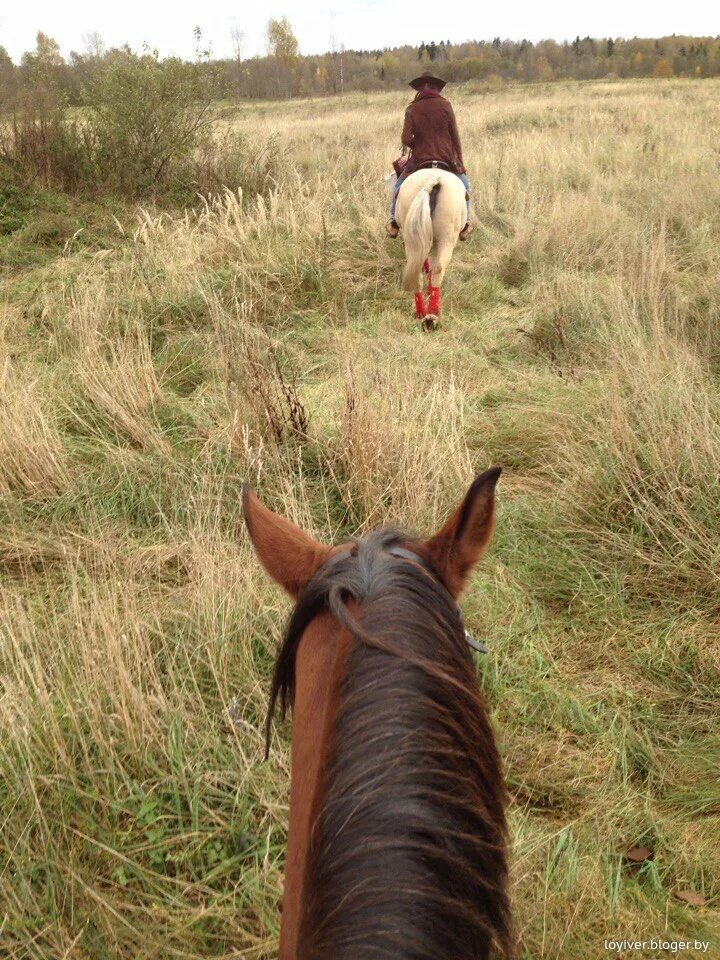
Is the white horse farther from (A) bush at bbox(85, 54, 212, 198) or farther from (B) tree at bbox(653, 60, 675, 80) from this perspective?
(B) tree at bbox(653, 60, 675, 80)

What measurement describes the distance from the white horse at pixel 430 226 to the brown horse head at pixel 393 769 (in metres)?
4.85

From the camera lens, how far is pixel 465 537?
103cm

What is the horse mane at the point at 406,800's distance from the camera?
0.65 meters

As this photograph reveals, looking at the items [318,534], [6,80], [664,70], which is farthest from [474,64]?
[318,534]

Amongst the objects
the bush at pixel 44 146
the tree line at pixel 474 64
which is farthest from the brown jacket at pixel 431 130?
the tree line at pixel 474 64

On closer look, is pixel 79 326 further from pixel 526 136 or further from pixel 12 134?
pixel 526 136

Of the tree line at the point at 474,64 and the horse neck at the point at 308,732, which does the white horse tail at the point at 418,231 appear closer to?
the horse neck at the point at 308,732

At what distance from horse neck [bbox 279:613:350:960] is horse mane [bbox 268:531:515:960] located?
32 mm

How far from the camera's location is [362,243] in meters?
6.96

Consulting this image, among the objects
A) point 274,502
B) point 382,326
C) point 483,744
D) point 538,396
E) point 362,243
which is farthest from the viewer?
point 362,243

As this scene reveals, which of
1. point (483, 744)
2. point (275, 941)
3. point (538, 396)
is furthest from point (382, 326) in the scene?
point (483, 744)

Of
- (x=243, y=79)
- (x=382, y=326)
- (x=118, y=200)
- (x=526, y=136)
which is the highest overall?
(x=243, y=79)

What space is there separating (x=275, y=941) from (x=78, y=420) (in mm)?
3023

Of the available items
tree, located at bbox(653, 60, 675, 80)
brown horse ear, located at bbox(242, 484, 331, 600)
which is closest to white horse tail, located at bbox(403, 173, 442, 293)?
brown horse ear, located at bbox(242, 484, 331, 600)
